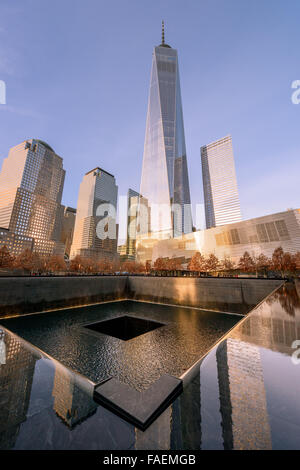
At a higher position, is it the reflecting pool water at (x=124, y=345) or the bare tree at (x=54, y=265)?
the bare tree at (x=54, y=265)

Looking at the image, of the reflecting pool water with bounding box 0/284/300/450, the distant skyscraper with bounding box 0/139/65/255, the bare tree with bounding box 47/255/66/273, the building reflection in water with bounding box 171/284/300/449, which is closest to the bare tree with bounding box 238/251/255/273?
the building reflection in water with bounding box 171/284/300/449

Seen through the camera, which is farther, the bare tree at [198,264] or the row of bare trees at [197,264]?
the bare tree at [198,264]

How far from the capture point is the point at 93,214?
536 ft

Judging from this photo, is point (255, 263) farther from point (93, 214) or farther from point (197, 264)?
point (93, 214)

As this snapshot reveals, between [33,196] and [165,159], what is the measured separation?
303ft

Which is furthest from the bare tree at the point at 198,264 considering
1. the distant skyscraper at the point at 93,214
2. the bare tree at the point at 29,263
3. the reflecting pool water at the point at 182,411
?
the distant skyscraper at the point at 93,214

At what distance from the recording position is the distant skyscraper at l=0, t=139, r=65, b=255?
115750mm

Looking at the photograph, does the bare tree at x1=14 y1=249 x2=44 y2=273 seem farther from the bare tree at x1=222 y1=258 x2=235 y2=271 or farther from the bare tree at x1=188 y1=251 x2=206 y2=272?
the bare tree at x1=222 y1=258 x2=235 y2=271

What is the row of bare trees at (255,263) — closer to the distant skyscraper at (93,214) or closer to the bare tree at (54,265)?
the bare tree at (54,265)

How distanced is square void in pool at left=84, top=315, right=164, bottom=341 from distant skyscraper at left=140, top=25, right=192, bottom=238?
106966 millimetres

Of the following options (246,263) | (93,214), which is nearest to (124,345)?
(246,263)

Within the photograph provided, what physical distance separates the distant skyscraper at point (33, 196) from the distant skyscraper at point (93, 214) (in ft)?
76.6

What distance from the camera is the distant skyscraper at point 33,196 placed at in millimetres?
115750

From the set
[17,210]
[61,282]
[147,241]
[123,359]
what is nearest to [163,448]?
[123,359]
